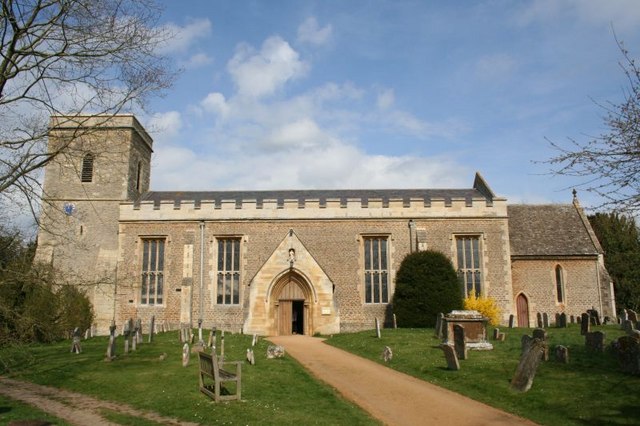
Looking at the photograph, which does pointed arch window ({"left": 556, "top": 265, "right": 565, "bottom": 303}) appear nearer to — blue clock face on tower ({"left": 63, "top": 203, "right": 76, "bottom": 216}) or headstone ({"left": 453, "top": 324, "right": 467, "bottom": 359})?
headstone ({"left": 453, "top": 324, "right": 467, "bottom": 359})

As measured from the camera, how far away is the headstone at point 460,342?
14648 millimetres

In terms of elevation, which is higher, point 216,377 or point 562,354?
point 562,354

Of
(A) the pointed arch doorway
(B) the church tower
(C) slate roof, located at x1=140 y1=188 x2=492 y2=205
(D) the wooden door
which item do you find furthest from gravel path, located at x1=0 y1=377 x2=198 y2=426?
(C) slate roof, located at x1=140 y1=188 x2=492 y2=205

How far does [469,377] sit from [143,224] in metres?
19.6

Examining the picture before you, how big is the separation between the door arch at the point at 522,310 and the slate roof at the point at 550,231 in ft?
7.35

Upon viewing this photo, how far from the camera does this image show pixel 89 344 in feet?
69.6

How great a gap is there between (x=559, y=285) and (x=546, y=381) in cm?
1743

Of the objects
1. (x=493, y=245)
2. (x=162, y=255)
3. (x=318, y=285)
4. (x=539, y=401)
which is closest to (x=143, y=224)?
(x=162, y=255)

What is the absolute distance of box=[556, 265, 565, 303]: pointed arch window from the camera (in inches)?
1073

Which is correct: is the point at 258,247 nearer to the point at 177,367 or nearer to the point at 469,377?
the point at 177,367

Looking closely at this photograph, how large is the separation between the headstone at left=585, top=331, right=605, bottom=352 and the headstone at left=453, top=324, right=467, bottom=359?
336cm

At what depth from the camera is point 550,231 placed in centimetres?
2916

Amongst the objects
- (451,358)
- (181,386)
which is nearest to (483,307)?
(451,358)

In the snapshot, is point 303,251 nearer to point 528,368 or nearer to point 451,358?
point 451,358
